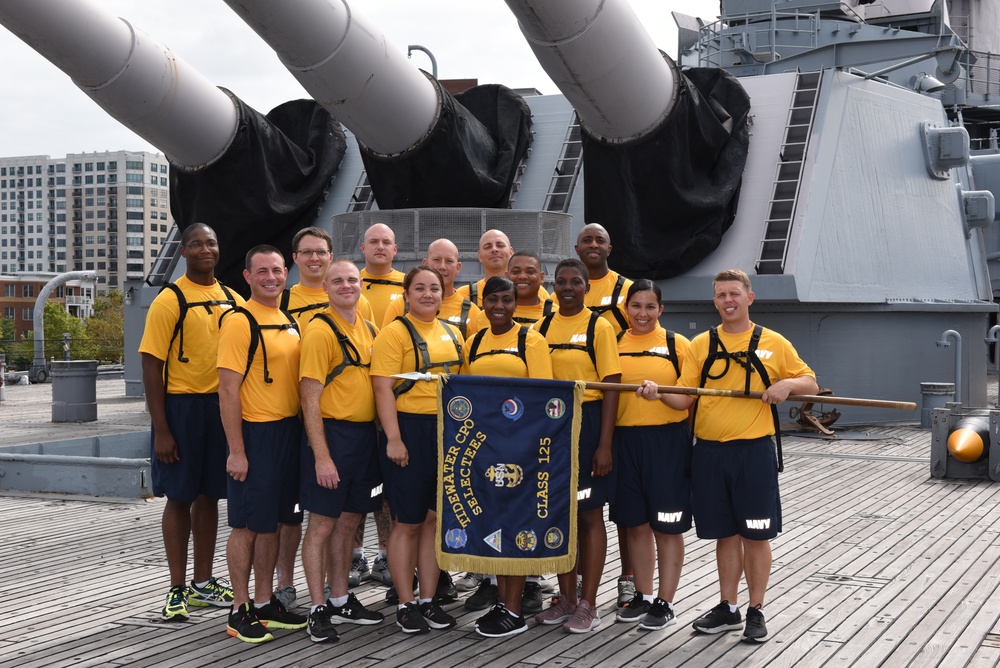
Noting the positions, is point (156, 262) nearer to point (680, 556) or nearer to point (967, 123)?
point (680, 556)

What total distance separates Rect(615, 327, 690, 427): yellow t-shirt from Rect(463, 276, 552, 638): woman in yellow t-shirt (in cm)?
39

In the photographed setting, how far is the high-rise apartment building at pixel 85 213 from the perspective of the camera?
12325cm

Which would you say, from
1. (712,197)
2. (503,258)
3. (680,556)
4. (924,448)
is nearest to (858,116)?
(712,197)

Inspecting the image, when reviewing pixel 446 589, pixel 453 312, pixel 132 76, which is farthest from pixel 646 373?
pixel 132 76

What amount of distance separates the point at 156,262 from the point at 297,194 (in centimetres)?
360

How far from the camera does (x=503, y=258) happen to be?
5.68 m

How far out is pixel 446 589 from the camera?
17.6 feet

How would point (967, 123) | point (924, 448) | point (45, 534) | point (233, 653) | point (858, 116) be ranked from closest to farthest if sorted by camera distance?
point (233, 653) < point (45, 534) < point (924, 448) < point (858, 116) < point (967, 123)

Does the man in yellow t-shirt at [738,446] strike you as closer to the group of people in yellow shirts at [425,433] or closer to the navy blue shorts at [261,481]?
the group of people in yellow shirts at [425,433]

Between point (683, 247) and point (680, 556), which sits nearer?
point (680, 556)

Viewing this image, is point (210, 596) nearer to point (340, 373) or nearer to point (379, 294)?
point (340, 373)

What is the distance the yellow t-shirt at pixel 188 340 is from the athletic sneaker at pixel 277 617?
104cm

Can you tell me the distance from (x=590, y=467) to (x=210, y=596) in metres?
1.91

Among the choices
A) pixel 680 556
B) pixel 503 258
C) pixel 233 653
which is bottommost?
pixel 233 653
